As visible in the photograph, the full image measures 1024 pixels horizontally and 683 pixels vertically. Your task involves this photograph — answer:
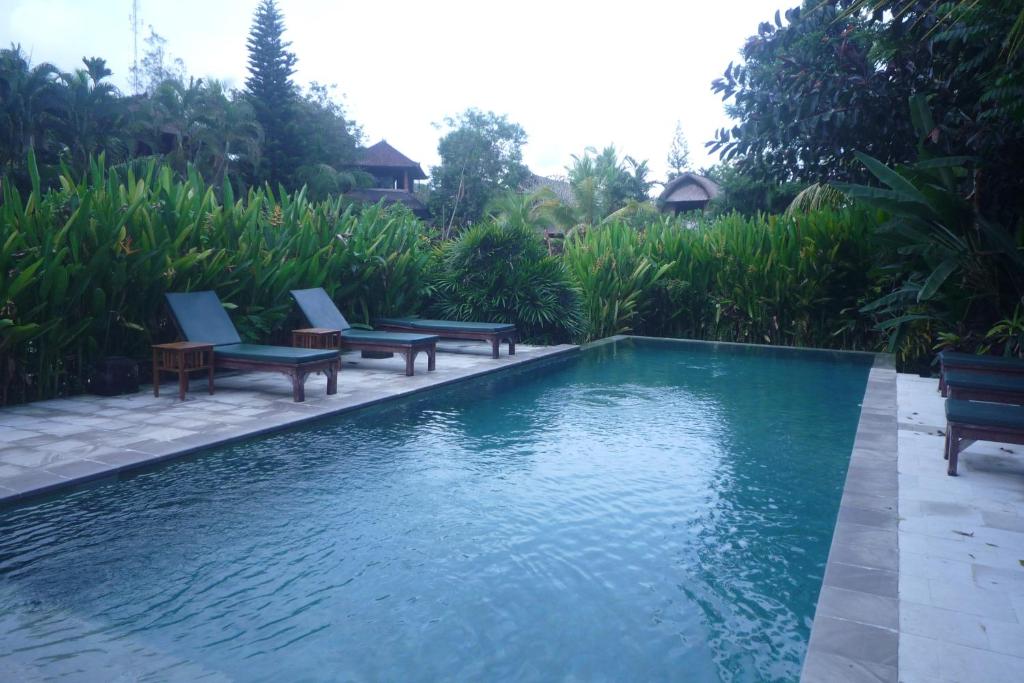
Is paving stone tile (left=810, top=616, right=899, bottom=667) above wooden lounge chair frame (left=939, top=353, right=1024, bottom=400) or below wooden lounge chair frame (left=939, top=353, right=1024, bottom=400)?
below

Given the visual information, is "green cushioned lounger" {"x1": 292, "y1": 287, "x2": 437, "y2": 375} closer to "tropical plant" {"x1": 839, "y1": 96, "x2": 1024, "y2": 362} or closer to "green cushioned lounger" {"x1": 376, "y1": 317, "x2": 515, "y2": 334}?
"green cushioned lounger" {"x1": 376, "y1": 317, "x2": 515, "y2": 334}

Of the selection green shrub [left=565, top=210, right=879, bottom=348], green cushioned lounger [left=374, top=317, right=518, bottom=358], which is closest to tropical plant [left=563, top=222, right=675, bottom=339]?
green shrub [left=565, top=210, right=879, bottom=348]

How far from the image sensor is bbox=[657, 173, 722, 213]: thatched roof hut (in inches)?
1647

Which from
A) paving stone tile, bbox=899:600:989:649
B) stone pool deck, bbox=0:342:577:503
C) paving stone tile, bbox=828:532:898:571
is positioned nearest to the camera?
paving stone tile, bbox=899:600:989:649

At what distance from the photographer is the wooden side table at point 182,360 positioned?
703 cm

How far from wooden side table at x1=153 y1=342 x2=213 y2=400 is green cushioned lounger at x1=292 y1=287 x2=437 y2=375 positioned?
174cm

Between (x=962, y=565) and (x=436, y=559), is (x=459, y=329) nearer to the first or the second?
(x=436, y=559)

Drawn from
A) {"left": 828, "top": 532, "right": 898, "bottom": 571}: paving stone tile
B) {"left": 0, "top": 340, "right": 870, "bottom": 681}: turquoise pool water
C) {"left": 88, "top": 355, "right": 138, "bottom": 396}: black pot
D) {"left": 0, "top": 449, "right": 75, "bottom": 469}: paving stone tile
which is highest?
{"left": 88, "top": 355, "right": 138, "bottom": 396}: black pot

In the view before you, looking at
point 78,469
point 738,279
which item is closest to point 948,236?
point 738,279

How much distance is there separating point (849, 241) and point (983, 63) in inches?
166

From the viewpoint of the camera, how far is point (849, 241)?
12.0 m

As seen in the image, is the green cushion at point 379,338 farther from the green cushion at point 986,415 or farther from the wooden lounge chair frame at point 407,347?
the green cushion at point 986,415

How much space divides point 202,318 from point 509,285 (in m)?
5.50

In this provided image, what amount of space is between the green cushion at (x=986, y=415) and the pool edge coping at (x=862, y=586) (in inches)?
21.2
